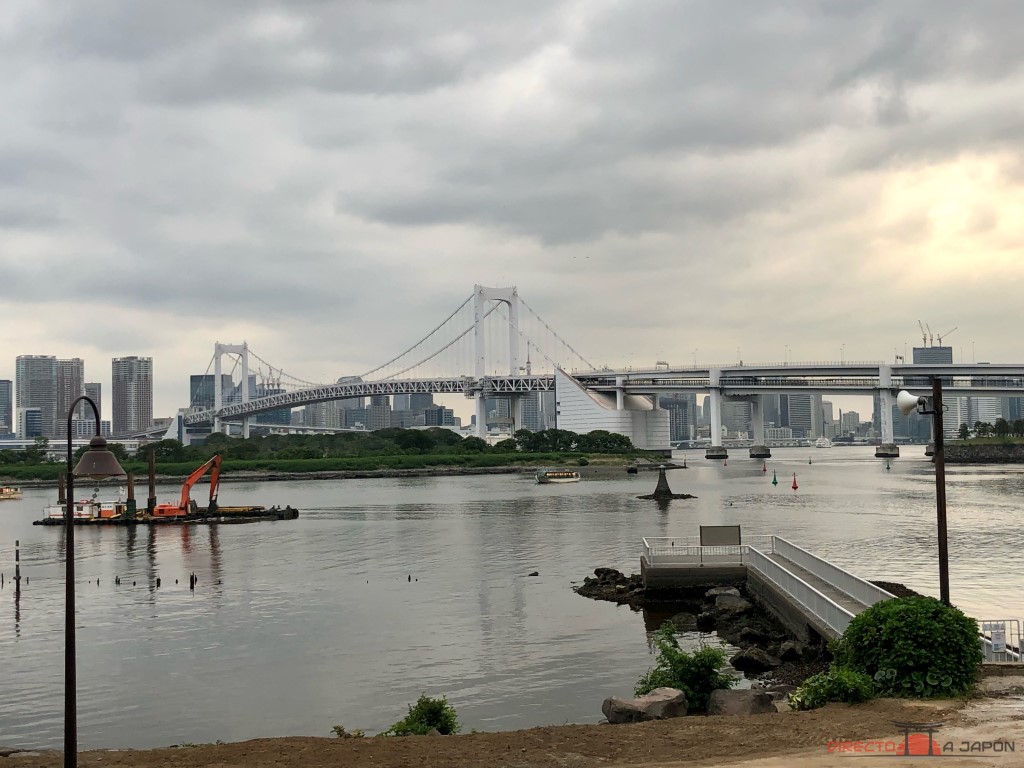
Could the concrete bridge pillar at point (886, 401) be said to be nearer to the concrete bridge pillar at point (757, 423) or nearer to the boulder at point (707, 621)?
the concrete bridge pillar at point (757, 423)

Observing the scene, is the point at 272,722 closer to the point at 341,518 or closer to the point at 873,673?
the point at 873,673

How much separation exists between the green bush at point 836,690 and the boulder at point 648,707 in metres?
1.42

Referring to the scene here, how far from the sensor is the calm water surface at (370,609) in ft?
53.1

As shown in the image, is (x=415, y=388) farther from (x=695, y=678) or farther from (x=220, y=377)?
(x=695, y=678)

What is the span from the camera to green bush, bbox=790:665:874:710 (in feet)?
37.4

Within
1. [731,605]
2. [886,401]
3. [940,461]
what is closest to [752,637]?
[731,605]

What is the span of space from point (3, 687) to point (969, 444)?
123202mm

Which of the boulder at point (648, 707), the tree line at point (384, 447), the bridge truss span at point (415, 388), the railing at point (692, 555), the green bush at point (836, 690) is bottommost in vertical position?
the boulder at point (648, 707)

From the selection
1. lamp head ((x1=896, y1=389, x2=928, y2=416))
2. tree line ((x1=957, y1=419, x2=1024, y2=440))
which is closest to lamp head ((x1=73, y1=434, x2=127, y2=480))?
lamp head ((x1=896, y1=389, x2=928, y2=416))

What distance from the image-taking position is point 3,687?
706 inches

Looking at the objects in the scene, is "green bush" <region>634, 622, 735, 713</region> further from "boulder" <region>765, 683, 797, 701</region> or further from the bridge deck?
the bridge deck

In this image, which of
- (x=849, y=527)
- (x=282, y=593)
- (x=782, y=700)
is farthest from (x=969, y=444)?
(x=782, y=700)

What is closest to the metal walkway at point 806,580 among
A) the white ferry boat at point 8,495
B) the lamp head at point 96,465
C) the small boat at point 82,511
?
the lamp head at point 96,465

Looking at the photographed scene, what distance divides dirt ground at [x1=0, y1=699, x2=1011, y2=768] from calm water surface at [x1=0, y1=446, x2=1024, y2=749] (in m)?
3.47
